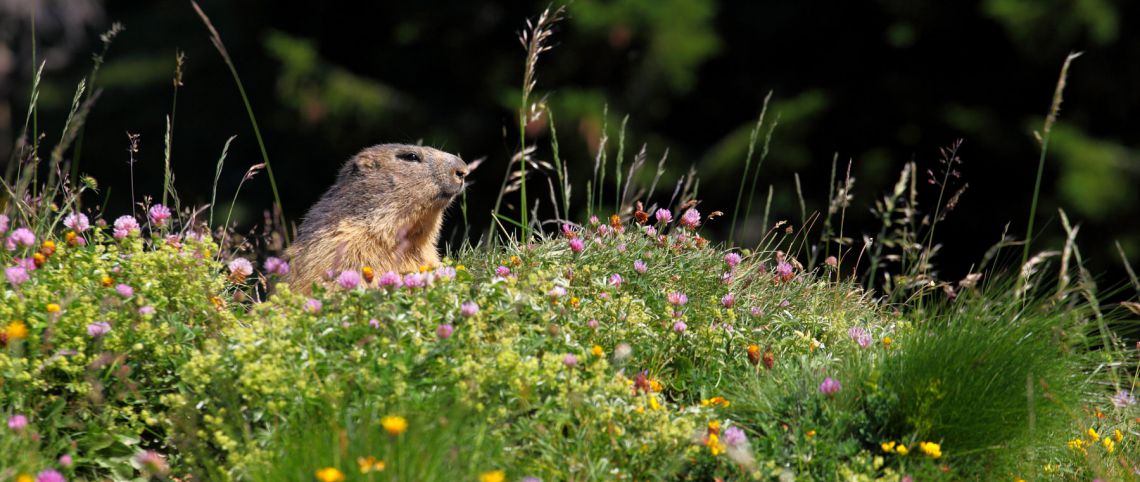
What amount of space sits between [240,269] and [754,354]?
1884 mm

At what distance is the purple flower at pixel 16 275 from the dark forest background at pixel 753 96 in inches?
327

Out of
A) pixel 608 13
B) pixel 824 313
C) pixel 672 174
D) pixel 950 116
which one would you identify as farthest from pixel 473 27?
pixel 824 313

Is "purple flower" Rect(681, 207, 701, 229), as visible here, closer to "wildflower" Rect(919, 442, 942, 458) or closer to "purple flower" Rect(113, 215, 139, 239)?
"wildflower" Rect(919, 442, 942, 458)

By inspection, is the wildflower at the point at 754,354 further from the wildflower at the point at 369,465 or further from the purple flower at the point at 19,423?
the purple flower at the point at 19,423

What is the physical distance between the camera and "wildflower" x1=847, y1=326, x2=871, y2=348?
4090mm

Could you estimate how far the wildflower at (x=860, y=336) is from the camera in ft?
13.4

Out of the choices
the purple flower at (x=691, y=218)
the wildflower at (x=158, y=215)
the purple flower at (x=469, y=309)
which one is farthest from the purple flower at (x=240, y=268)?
the purple flower at (x=691, y=218)

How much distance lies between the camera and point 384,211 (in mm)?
5902

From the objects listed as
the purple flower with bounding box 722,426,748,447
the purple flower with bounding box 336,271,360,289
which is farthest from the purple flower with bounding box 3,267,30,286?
the purple flower with bounding box 722,426,748,447

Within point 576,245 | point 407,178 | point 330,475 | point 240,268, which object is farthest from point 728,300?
point 407,178

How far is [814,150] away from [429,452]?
39.4 feet

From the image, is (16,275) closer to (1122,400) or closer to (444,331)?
(444,331)

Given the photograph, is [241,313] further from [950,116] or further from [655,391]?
[950,116]

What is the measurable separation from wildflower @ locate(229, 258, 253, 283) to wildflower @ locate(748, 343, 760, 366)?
1800 millimetres
